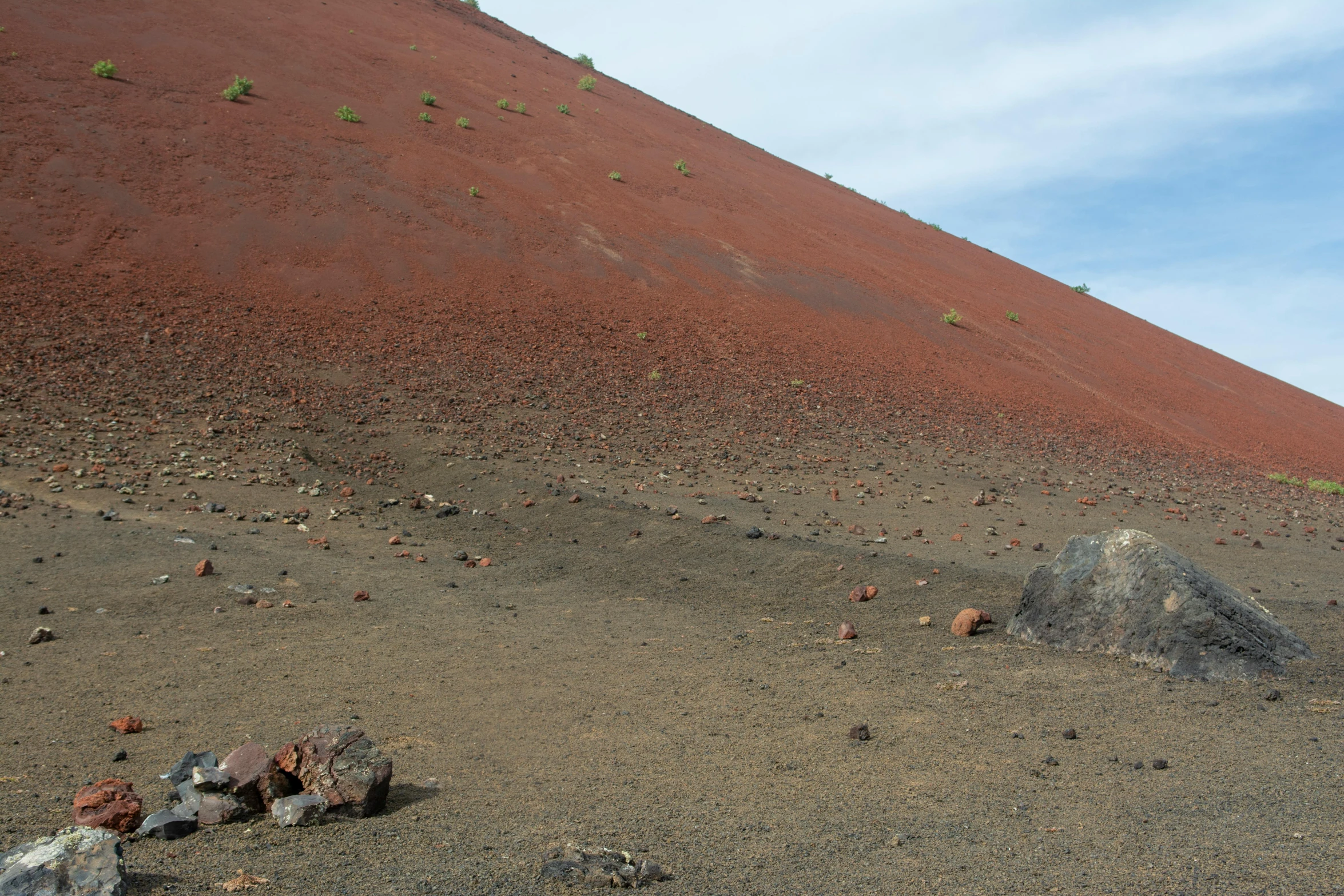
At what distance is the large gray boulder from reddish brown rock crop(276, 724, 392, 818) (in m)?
4.28

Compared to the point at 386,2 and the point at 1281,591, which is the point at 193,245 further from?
the point at 386,2

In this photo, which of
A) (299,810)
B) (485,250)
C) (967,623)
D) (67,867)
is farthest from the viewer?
(485,250)

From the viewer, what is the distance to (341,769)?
334 cm

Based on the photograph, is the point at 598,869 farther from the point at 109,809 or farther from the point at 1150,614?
the point at 1150,614

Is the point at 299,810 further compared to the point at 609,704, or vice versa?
the point at 609,704

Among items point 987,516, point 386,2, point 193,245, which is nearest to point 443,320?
point 193,245

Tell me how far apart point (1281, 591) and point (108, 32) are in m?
26.6

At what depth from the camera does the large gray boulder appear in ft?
16.0

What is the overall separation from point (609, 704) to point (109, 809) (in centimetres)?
245

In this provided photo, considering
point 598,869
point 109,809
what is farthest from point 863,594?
point 109,809

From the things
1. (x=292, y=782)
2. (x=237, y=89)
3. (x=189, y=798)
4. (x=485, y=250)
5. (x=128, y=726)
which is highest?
(x=237, y=89)

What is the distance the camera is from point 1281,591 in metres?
7.77

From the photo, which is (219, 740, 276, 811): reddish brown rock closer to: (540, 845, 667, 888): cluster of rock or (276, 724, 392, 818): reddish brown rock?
(276, 724, 392, 818): reddish brown rock

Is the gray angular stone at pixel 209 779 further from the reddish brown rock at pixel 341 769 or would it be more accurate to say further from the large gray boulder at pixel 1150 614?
the large gray boulder at pixel 1150 614
